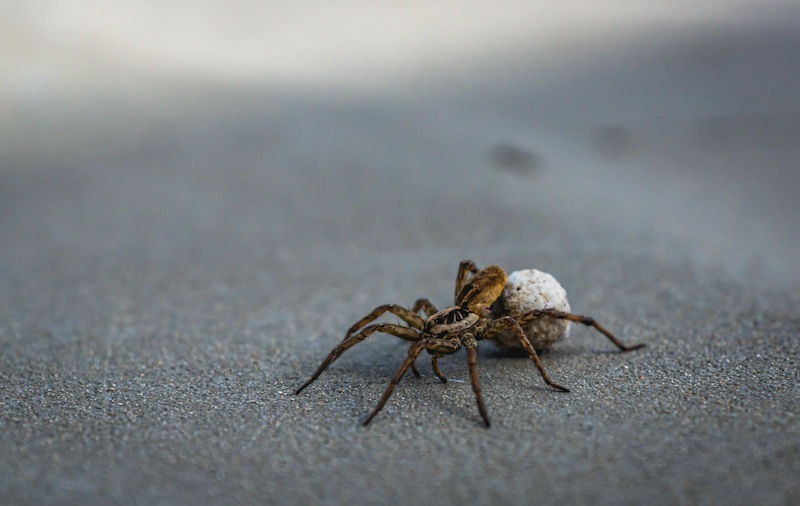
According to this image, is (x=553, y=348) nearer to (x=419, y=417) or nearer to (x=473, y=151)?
(x=419, y=417)

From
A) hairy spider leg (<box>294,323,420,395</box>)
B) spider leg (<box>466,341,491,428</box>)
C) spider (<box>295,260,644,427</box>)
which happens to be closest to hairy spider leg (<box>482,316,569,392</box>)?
spider (<box>295,260,644,427</box>)

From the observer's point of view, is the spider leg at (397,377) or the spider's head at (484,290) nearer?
the spider leg at (397,377)

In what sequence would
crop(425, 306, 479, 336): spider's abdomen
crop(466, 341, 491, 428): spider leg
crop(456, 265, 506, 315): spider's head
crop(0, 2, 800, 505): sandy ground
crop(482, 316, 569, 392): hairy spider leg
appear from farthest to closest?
crop(456, 265, 506, 315): spider's head → crop(425, 306, 479, 336): spider's abdomen → crop(482, 316, 569, 392): hairy spider leg → crop(466, 341, 491, 428): spider leg → crop(0, 2, 800, 505): sandy ground

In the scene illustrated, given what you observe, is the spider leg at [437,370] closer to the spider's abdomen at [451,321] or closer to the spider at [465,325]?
the spider at [465,325]

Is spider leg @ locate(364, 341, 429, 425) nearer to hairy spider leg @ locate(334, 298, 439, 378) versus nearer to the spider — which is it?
the spider

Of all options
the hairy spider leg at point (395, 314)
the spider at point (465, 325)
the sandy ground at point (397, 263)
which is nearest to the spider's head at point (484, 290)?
the spider at point (465, 325)

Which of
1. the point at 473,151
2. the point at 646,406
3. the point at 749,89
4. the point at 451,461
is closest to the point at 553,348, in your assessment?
the point at 646,406
